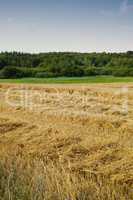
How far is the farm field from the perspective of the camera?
13.9ft

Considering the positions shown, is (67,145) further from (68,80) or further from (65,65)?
(65,65)

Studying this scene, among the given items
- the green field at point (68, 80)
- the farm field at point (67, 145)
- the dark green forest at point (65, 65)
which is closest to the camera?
the farm field at point (67, 145)

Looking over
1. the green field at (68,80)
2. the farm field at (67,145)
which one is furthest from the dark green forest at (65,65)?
the farm field at (67,145)

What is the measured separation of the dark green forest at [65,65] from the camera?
26.7 meters

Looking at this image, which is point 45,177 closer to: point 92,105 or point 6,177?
point 6,177

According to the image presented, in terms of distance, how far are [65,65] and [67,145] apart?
61.7 ft

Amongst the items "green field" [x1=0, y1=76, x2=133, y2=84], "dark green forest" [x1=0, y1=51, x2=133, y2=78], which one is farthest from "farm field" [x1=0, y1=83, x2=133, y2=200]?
"dark green forest" [x1=0, y1=51, x2=133, y2=78]

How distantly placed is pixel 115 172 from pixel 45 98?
7.74 metres

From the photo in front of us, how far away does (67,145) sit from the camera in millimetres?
8297

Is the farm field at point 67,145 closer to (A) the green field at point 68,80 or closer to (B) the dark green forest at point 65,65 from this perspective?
(A) the green field at point 68,80

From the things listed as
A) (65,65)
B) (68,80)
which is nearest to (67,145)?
(68,80)

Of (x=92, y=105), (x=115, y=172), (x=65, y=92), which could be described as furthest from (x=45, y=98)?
(x=115, y=172)

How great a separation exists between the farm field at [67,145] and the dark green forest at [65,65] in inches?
443

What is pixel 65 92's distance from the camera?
1520 centimetres
